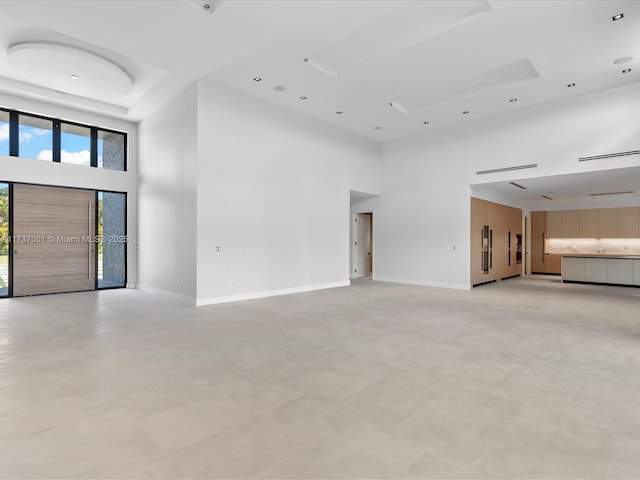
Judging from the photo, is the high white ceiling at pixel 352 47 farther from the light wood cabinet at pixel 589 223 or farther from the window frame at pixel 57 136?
the light wood cabinet at pixel 589 223

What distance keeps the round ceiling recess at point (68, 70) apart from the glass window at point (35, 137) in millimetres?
1169

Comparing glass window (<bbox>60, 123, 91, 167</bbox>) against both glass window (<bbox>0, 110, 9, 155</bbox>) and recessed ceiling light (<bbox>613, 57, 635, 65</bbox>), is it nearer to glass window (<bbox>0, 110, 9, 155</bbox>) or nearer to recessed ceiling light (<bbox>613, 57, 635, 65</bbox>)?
glass window (<bbox>0, 110, 9, 155</bbox>)

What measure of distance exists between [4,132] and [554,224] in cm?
1857

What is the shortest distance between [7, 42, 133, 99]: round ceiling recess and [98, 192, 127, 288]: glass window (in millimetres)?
3003

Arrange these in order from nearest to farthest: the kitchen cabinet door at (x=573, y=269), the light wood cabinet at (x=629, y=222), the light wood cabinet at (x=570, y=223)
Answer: the kitchen cabinet door at (x=573, y=269) → the light wood cabinet at (x=629, y=222) → the light wood cabinet at (x=570, y=223)

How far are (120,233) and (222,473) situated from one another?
9681mm

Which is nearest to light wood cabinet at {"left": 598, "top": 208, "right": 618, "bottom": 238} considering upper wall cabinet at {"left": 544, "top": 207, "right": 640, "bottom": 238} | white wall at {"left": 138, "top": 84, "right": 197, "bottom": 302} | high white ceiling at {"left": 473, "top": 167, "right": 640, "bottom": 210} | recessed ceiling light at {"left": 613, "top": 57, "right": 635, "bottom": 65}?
upper wall cabinet at {"left": 544, "top": 207, "right": 640, "bottom": 238}

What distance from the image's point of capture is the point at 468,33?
18.9 ft

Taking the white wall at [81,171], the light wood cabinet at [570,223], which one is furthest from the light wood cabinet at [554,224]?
the white wall at [81,171]

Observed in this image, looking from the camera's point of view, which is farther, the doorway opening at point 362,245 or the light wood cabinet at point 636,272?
the doorway opening at point 362,245

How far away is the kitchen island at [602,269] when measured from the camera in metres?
10.8

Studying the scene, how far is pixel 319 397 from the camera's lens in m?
3.02

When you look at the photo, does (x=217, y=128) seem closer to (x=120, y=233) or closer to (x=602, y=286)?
(x=120, y=233)

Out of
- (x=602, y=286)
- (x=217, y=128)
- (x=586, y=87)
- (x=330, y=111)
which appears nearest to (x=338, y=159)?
(x=330, y=111)
